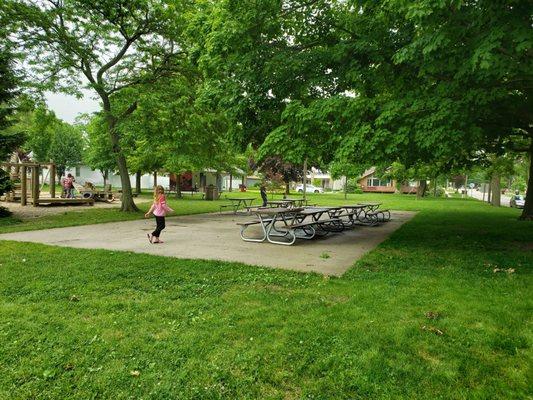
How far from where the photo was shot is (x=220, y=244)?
9.48 meters

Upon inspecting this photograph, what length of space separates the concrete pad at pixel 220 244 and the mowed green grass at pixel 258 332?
85cm

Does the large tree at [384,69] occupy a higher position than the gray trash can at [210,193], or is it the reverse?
the large tree at [384,69]

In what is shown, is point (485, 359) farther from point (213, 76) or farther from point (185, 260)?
point (213, 76)

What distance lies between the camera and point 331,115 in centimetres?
881

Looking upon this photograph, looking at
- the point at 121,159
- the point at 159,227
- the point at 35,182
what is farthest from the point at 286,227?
the point at 35,182

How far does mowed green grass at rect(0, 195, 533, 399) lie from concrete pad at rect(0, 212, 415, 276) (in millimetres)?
852

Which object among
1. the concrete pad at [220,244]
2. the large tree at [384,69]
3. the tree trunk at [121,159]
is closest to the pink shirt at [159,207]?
the concrete pad at [220,244]

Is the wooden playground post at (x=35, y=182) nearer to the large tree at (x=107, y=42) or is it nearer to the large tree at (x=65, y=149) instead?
the large tree at (x=107, y=42)

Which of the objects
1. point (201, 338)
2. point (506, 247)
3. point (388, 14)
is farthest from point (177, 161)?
point (201, 338)

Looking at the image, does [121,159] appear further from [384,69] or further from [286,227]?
[384,69]

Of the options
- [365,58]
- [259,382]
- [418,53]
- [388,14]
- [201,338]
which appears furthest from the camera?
[365,58]

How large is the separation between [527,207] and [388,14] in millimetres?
13020

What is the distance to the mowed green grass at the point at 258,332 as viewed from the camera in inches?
122

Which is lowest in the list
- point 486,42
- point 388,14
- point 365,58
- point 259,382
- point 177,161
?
point 259,382
